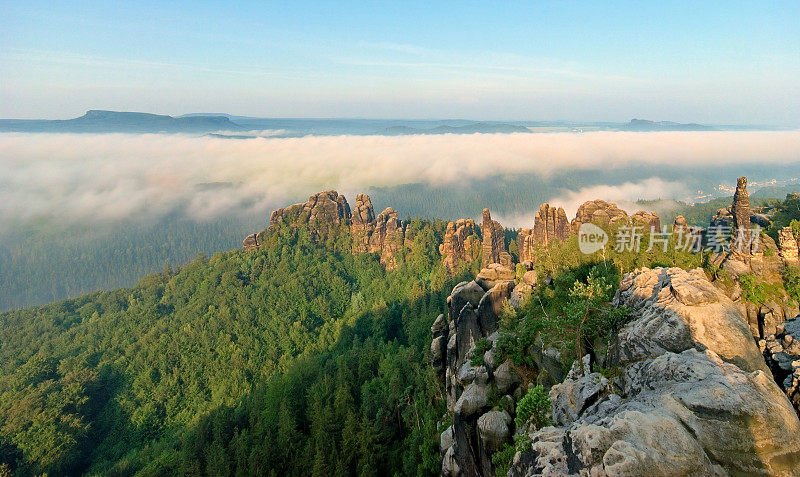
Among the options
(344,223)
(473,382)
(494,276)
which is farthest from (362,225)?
(473,382)

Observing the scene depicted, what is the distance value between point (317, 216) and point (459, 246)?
30892 millimetres

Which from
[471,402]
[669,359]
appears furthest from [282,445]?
[669,359]

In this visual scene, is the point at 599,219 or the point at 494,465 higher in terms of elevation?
the point at 599,219

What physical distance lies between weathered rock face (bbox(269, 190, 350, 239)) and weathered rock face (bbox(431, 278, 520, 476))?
53.7m

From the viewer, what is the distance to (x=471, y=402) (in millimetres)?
21266

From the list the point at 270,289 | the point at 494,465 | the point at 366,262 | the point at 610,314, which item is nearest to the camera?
the point at 610,314

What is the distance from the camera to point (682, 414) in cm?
949

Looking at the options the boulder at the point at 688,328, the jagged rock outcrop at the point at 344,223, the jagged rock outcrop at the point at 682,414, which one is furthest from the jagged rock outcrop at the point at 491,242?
the jagged rock outcrop at the point at 682,414

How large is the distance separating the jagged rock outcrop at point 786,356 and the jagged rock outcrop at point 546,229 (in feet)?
142

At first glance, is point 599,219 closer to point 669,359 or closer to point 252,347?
A: point 669,359

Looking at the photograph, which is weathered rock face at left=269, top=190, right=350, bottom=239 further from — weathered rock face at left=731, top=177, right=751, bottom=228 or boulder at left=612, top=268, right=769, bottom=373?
boulder at left=612, top=268, right=769, bottom=373

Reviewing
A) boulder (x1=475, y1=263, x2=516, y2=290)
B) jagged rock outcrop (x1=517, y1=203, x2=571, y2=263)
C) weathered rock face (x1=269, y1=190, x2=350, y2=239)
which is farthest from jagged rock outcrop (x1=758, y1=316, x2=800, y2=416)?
weathered rock face (x1=269, y1=190, x2=350, y2=239)

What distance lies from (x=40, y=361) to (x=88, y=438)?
1884cm

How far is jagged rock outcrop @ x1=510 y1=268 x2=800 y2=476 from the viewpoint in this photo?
8477 millimetres
